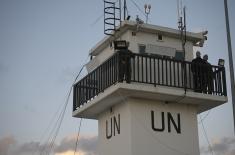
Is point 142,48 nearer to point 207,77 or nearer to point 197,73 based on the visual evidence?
point 197,73

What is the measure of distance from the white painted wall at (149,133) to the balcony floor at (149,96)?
0.30 m

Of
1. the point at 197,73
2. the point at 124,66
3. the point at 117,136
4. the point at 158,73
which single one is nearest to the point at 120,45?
the point at 124,66

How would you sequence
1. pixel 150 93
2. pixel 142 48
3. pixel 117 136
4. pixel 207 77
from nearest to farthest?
pixel 150 93
pixel 117 136
pixel 207 77
pixel 142 48

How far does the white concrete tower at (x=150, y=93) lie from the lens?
22844mm

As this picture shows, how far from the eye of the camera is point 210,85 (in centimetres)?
2405

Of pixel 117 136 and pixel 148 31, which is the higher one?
pixel 148 31

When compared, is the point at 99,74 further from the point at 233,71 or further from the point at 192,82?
the point at 233,71

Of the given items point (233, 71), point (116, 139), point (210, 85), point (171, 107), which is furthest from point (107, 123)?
point (233, 71)

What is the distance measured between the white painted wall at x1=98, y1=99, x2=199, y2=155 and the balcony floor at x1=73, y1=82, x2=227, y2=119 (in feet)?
0.99

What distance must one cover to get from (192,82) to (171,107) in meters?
1.35

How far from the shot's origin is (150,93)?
22875mm

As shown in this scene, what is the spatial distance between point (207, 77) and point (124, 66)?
378 cm

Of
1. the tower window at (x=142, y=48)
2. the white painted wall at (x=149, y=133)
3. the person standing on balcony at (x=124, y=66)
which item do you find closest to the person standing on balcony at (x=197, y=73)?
the white painted wall at (x=149, y=133)

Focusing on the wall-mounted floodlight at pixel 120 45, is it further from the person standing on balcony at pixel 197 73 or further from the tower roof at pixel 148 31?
the person standing on balcony at pixel 197 73
